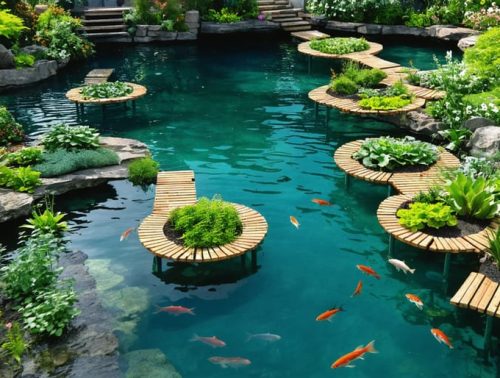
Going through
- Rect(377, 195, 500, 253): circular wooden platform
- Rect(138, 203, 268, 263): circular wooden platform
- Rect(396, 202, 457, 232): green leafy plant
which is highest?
Rect(396, 202, 457, 232): green leafy plant

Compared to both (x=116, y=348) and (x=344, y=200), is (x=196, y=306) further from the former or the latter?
(x=344, y=200)

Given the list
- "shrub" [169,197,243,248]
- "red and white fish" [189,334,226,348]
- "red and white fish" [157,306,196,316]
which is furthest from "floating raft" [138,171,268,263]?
"red and white fish" [189,334,226,348]

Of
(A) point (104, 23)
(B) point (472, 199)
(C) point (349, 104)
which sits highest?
(A) point (104, 23)

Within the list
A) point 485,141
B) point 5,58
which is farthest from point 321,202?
point 5,58

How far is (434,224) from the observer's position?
942 cm

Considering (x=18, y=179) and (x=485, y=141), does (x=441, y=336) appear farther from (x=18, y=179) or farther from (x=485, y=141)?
(x=18, y=179)

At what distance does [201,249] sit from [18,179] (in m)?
4.72

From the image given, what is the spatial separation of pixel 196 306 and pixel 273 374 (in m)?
1.80

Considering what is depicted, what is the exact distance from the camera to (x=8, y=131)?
13711 mm

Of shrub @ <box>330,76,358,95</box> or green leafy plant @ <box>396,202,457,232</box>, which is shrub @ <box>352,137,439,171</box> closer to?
green leafy plant @ <box>396,202,457,232</box>

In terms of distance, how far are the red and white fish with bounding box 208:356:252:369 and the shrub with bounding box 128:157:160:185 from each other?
565 centimetres

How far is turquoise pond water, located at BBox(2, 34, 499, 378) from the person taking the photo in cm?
779

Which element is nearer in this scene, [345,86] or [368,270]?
[368,270]

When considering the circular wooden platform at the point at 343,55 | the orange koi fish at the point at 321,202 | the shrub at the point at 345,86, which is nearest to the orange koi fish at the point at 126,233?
the orange koi fish at the point at 321,202
